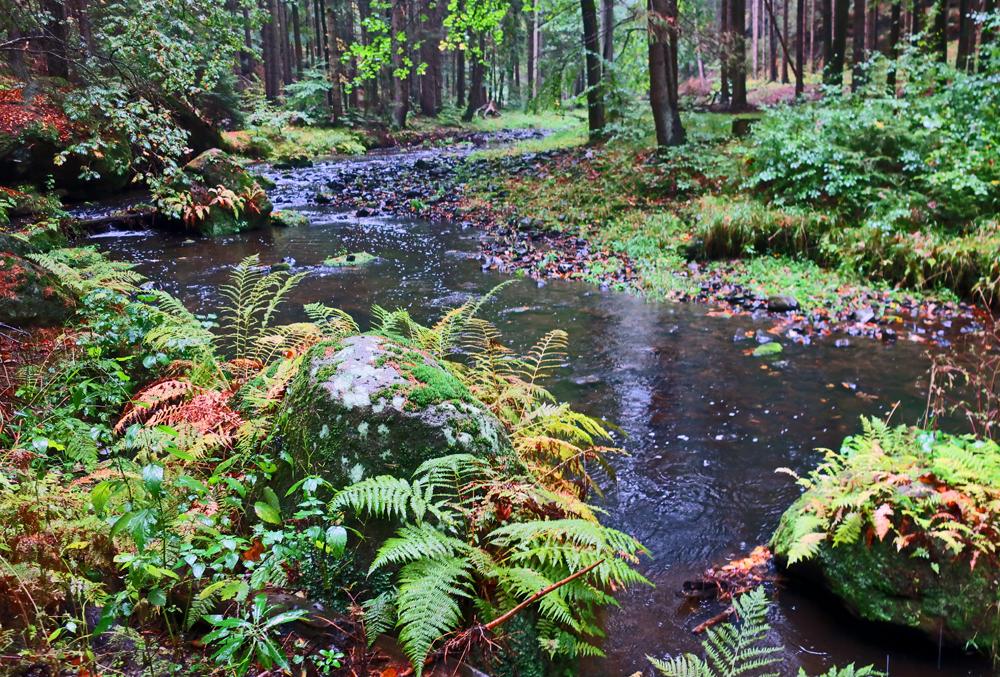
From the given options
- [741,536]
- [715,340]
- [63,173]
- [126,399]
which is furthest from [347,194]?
[741,536]

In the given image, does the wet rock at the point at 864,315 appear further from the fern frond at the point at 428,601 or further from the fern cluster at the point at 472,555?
the fern frond at the point at 428,601

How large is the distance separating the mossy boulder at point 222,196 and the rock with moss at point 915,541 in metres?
13.4

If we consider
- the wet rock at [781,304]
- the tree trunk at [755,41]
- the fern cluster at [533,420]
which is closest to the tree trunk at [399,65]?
the tree trunk at [755,41]

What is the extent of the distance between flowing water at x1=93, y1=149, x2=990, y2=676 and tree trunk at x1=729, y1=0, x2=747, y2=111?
11.4m

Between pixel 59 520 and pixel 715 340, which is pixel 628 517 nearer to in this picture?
pixel 59 520

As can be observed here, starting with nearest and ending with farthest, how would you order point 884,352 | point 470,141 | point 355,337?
point 355,337, point 884,352, point 470,141

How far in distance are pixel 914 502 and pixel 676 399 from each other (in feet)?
10.7

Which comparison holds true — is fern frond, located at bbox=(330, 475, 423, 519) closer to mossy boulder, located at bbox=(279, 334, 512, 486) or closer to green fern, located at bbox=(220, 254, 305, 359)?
mossy boulder, located at bbox=(279, 334, 512, 486)

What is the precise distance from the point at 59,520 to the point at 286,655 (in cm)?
130

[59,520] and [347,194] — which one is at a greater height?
[347,194]

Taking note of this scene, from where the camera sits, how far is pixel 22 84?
53.0 feet

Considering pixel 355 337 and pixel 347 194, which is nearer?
pixel 355 337

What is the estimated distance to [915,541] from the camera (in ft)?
12.3

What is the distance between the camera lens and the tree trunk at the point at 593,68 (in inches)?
804
